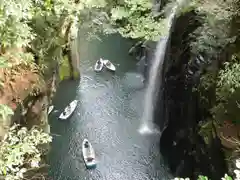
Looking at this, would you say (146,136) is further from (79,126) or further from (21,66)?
(21,66)

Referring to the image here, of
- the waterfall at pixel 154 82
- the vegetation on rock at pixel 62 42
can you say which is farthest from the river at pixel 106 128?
the vegetation on rock at pixel 62 42

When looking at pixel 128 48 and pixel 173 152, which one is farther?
pixel 128 48

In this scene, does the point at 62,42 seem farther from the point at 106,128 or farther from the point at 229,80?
the point at 229,80

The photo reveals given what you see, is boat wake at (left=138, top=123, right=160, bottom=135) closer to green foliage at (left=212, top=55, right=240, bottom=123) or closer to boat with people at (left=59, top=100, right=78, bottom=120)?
boat with people at (left=59, top=100, right=78, bottom=120)

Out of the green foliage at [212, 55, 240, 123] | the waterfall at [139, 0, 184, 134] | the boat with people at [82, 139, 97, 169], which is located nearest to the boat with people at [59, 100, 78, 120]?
the boat with people at [82, 139, 97, 169]

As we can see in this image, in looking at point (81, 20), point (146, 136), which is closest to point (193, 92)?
point (146, 136)

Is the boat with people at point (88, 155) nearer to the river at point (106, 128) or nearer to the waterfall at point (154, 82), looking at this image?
the river at point (106, 128)

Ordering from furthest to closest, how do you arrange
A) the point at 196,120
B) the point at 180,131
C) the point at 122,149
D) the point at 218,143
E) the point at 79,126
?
1. the point at 79,126
2. the point at 122,149
3. the point at 180,131
4. the point at 196,120
5. the point at 218,143
